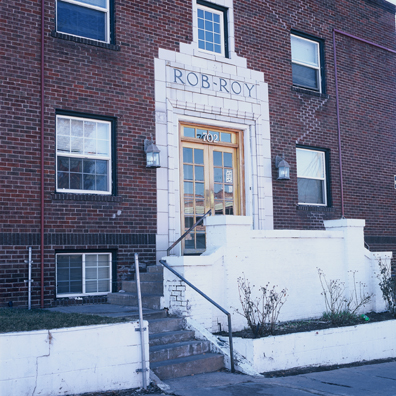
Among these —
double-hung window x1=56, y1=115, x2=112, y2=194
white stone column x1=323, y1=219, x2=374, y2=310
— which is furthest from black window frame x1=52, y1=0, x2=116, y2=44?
white stone column x1=323, y1=219, x2=374, y2=310

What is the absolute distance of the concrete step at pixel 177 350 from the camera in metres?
7.36

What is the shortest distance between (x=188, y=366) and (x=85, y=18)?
6.86m

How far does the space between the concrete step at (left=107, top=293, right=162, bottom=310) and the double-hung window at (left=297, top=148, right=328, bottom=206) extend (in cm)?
573

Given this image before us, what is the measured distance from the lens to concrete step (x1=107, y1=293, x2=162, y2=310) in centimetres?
888

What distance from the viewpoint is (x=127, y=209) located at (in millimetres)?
10367

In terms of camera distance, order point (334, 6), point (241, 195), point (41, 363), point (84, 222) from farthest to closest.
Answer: point (334, 6) → point (241, 195) → point (84, 222) → point (41, 363)

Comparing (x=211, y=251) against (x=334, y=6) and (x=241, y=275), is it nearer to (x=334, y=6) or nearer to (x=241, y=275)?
(x=241, y=275)

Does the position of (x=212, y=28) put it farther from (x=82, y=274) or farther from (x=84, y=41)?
(x=82, y=274)

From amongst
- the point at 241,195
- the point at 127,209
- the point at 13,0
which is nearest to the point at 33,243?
the point at 127,209

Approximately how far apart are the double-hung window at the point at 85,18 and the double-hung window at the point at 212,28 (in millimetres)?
2313

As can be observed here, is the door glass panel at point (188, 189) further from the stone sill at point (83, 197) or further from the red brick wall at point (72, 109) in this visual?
the stone sill at point (83, 197)

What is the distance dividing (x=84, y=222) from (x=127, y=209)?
3.05ft

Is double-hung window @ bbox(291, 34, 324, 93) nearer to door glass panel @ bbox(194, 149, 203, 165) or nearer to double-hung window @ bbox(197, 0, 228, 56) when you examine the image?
double-hung window @ bbox(197, 0, 228, 56)

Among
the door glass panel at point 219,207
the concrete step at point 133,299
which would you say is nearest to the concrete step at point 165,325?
the concrete step at point 133,299
